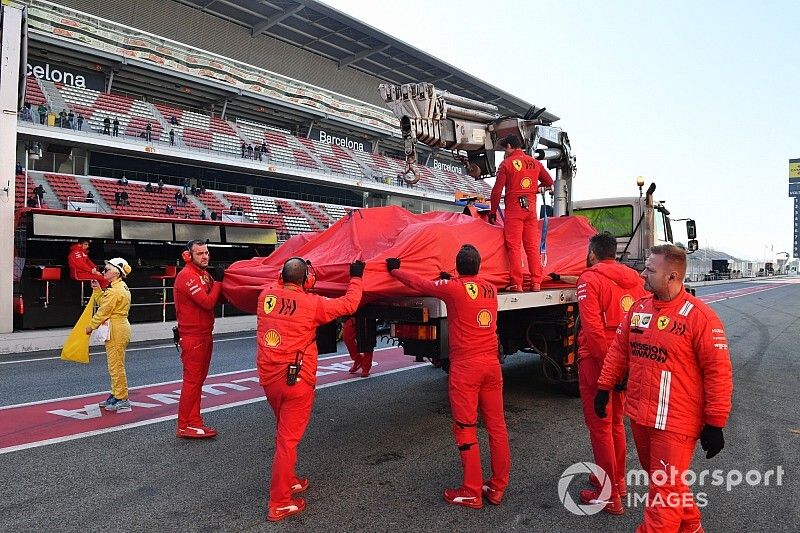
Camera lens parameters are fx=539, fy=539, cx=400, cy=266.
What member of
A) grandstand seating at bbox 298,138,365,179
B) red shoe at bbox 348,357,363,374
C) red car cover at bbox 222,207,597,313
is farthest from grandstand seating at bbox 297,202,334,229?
A: red car cover at bbox 222,207,597,313

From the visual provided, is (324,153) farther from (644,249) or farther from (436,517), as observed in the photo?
(436,517)

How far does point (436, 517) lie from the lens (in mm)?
3383

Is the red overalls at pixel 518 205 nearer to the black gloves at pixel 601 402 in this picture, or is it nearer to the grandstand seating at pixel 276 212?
the black gloves at pixel 601 402

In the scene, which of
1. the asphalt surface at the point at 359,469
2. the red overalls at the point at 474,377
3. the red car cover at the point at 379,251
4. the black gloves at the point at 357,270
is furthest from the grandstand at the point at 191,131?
the red overalls at the point at 474,377

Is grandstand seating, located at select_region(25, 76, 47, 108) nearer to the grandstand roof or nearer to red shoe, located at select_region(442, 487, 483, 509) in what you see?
the grandstand roof

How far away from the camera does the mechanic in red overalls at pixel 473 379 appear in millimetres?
3590

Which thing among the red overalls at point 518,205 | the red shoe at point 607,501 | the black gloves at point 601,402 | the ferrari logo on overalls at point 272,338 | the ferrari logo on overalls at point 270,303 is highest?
the red overalls at point 518,205

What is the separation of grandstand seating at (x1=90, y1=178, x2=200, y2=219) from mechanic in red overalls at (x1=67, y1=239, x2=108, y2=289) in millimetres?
12427

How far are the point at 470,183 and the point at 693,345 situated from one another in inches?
1759

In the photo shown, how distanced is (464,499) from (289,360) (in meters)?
1.47

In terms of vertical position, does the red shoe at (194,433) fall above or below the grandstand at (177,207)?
below

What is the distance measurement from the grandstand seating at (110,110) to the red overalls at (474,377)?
2455cm

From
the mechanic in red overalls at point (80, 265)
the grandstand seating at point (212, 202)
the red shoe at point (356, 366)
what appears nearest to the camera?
the red shoe at point (356, 366)

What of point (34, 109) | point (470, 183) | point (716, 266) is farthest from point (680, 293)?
point (716, 266)
